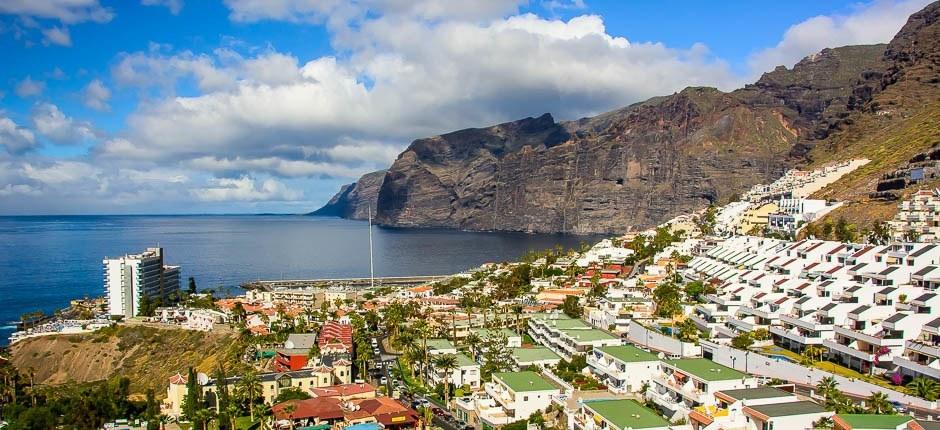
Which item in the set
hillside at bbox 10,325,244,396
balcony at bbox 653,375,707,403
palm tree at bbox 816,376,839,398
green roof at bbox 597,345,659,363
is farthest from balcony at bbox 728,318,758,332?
hillside at bbox 10,325,244,396

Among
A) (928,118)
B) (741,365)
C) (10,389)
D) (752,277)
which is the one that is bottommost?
(10,389)

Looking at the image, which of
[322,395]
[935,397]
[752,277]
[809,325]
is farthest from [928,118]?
[322,395]

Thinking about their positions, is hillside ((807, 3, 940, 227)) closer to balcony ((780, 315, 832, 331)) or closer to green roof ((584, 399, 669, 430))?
balcony ((780, 315, 832, 331))

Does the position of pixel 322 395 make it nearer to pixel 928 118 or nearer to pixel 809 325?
pixel 809 325

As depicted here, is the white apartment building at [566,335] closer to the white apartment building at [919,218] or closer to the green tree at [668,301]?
the green tree at [668,301]

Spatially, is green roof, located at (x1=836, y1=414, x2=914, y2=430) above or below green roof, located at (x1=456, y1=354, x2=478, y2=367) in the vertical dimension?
above

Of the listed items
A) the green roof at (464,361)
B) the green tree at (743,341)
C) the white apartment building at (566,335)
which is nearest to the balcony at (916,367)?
the green tree at (743,341)
